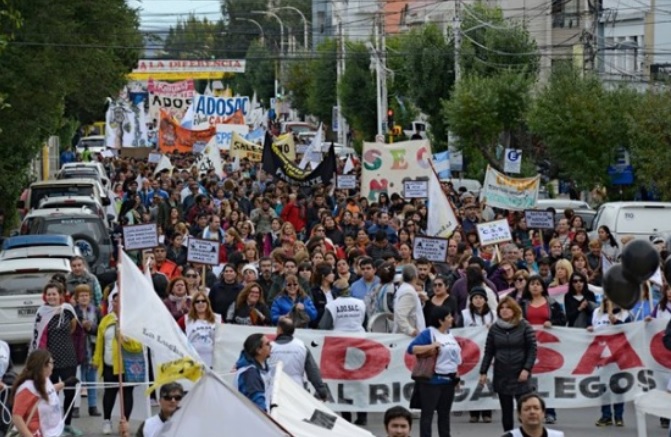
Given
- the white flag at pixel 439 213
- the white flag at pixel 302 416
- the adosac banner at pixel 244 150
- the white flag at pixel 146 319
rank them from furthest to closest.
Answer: the adosac banner at pixel 244 150 < the white flag at pixel 439 213 < the white flag at pixel 146 319 < the white flag at pixel 302 416

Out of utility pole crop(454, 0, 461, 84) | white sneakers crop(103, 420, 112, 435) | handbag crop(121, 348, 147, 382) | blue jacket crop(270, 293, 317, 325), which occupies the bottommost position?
white sneakers crop(103, 420, 112, 435)

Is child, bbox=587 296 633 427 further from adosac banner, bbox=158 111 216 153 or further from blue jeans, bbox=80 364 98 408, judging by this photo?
adosac banner, bbox=158 111 216 153

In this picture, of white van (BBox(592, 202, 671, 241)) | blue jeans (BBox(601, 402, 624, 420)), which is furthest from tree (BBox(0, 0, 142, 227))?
blue jeans (BBox(601, 402, 624, 420))

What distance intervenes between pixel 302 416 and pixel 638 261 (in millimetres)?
2345

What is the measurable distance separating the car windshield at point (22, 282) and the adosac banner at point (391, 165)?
13.6 meters

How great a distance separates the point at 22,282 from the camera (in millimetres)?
21109

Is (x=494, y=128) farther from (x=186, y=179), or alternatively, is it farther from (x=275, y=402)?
(x=275, y=402)

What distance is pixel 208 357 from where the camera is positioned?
53.0 feet

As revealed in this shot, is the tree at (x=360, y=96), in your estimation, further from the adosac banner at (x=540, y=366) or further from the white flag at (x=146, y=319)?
the white flag at (x=146, y=319)

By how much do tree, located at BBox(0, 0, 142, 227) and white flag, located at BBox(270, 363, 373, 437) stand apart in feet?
60.4

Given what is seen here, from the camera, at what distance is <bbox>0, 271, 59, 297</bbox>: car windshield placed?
21.0 meters

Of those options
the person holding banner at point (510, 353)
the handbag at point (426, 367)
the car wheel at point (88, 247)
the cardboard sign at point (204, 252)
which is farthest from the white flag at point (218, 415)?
the car wheel at point (88, 247)

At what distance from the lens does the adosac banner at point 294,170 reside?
35875 millimetres

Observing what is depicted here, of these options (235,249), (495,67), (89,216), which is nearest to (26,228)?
(89,216)
